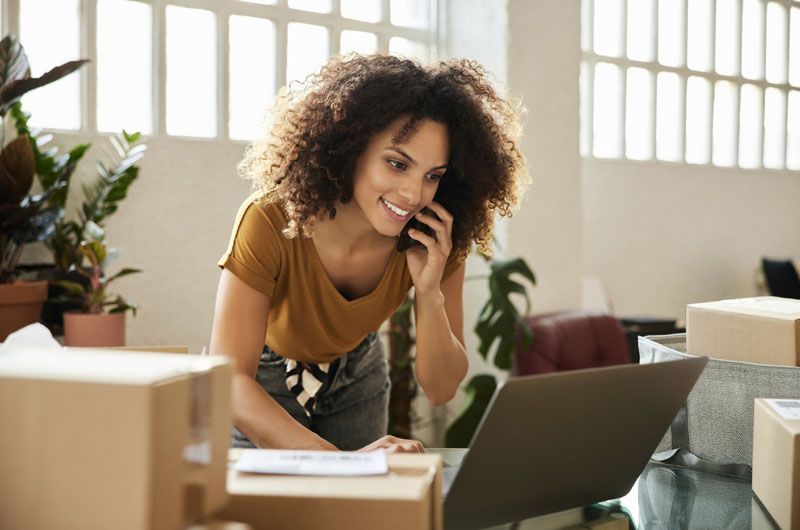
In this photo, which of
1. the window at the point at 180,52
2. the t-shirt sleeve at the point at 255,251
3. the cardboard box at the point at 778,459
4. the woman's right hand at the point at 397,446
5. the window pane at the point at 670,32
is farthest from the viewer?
the window pane at the point at 670,32

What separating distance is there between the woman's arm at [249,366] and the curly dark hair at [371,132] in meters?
0.16

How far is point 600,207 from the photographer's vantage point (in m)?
5.05

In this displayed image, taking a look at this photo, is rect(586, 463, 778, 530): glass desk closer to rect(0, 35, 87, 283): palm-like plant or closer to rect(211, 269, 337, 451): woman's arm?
rect(211, 269, 337, 451): woman's arm

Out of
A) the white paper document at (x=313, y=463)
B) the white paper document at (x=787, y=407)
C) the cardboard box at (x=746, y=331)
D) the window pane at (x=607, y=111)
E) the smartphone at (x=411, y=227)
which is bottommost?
the white paper document at (x=313, y=463)

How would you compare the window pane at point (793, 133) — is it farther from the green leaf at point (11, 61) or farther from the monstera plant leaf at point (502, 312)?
Result: the green leaf at point (11, 61)

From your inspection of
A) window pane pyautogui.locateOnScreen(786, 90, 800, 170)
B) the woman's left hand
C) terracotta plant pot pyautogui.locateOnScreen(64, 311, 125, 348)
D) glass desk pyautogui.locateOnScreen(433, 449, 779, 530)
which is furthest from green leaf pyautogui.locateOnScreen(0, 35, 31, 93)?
window pane pyautogui.locateOnScreen(786, 90, 800, 170)

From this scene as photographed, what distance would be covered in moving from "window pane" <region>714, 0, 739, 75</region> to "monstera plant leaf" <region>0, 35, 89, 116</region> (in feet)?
14.6

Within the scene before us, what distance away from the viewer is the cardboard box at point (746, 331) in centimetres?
122

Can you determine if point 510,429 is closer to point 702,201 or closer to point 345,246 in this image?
point 345,246

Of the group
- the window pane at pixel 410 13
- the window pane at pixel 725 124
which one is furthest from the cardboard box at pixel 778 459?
the window pane at pixel 725 124

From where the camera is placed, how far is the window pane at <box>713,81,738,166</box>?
18.8 feet

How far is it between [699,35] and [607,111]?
1.05m

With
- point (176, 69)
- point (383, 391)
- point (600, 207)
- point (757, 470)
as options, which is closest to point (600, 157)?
point (600, 207)

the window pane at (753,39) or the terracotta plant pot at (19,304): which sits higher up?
the window pane at (753,39)
